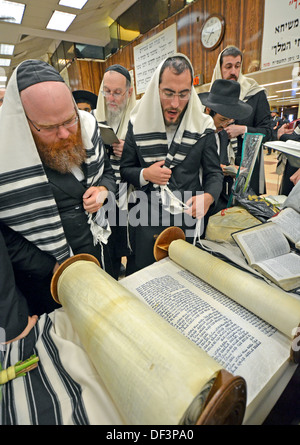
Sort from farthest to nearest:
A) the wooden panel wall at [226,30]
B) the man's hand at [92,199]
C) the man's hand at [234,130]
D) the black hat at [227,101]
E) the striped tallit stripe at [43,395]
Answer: the wooden panel wall at [226,30] → the man's hand at [234,130] → the black hat at [227,101] → the man's hand at [92,199] → the striped tallit stripe at [43,395]

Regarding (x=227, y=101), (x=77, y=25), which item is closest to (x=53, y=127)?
(x=227, y=101)

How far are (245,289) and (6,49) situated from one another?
10.2 meters

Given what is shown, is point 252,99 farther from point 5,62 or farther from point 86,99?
point 5,62

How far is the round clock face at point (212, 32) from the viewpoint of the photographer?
145 inches

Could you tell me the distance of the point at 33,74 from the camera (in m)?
0.90

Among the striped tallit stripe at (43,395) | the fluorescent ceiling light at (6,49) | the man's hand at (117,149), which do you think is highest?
the fluorescent ceiling light at (6,49)

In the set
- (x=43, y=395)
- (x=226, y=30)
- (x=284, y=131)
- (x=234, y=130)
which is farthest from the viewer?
(x=226, y=30)

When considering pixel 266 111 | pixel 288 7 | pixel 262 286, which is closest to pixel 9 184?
pixel 262 286

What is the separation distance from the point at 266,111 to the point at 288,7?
1.69m

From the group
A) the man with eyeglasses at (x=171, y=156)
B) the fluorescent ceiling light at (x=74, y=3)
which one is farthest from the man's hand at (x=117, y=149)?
the fluorescent ceiling light at (x=74, y=3)

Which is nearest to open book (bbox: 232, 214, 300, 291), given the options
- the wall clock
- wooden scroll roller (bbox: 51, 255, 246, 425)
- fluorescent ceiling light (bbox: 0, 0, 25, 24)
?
wooden scroll roller (bbox: 51, 255, 246, 425)

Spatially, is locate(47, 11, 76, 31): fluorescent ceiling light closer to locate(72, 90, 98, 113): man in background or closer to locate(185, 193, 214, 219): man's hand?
locate(72, 90, 98, 113): man in background

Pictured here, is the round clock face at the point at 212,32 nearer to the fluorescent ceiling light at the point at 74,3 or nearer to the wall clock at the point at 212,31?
the wall clock at the point at 212,31

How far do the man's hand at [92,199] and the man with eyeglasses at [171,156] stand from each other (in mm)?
300
